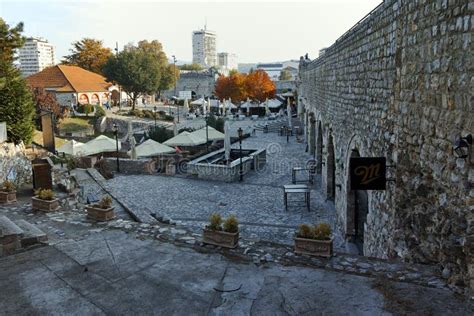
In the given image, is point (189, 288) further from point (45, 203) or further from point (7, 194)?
point (7, 194)

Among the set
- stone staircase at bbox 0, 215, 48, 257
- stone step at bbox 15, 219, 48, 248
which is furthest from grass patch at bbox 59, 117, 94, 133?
stone staircase at bbox 0, 215, 48, 257

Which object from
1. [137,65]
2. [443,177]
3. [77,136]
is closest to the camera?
[443,177]

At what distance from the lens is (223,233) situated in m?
6.45

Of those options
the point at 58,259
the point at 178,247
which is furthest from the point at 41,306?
the point at 178,247

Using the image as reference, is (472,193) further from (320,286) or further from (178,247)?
(178,247)

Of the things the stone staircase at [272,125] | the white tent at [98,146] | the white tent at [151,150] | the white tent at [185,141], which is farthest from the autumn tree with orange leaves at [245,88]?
the white tent at [151,150]

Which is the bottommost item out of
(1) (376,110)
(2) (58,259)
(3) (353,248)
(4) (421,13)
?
(3) (353,248)

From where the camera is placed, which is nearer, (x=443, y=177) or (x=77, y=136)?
(x=443, y=177)

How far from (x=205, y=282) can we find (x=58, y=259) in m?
2.70

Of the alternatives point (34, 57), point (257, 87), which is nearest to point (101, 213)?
point (257, 87)

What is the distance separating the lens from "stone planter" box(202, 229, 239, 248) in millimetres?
6406

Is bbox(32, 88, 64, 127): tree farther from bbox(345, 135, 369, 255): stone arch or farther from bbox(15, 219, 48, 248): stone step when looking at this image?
bbox(345, 135, 369, 255): stone arch

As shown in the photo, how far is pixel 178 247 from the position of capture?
6.68 m

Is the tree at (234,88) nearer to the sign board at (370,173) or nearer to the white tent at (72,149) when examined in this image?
the white tent at (72,149)
